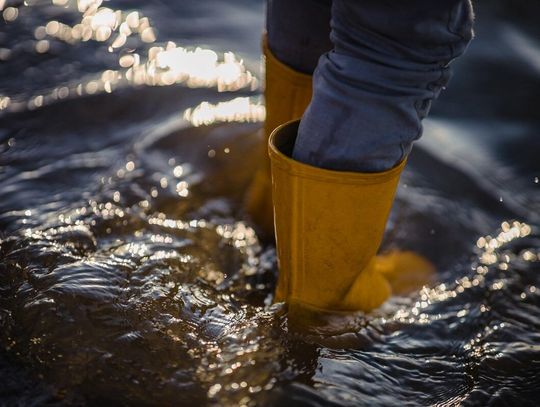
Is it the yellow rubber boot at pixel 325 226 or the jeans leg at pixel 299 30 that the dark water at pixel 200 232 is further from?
the jeans leg at pixel 299 30

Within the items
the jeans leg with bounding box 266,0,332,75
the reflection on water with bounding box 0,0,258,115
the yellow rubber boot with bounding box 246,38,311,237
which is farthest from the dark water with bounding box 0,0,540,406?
the jeans leg with bounding box 266,0,332,75

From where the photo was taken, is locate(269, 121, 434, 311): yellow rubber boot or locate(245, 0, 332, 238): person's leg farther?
locate(245, 0, 332, 238): person's leg

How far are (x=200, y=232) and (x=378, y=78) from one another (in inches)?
30.6

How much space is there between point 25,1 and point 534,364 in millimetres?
2571

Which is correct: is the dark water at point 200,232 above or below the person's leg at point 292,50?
below

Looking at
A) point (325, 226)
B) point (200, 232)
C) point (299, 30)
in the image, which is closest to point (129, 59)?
point (200, 232)

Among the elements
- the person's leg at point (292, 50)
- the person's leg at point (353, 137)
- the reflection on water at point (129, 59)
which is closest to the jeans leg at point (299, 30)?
the person's leg at point (292, 50)

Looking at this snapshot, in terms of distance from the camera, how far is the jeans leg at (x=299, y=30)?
1.58 metres

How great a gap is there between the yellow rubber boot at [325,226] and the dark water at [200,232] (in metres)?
0.08

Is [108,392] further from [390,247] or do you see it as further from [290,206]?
[390,247]

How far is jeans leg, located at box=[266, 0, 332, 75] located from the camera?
1.58 meters

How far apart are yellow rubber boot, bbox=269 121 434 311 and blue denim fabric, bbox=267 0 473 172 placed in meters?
0.04

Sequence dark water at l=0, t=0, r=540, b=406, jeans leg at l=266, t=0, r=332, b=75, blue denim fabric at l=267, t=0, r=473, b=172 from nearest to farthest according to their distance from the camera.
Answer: blue denim fabric at l=267, t=0, r=473, b=172 → dark water at l=0, t=0, r=540, b=406 → jeans leg at l=266, t=0, r=332, b=75

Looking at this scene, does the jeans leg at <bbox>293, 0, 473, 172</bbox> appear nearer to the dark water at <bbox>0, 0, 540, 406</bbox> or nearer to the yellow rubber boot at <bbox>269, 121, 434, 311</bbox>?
the yellow rubber boot at <bbox>269, 121, 434, 311</bbox>
